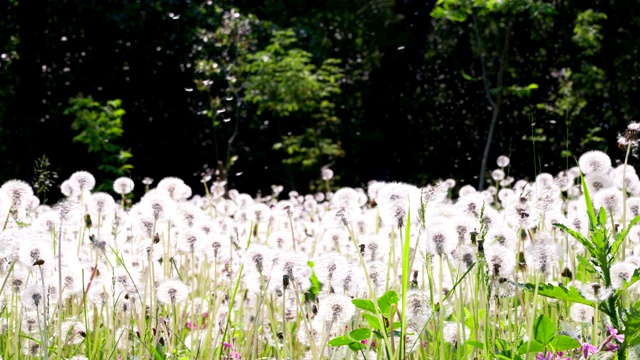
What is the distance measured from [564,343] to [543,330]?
0.06m

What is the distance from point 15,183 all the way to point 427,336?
4.46 ft

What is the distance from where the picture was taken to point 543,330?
5.35 ft

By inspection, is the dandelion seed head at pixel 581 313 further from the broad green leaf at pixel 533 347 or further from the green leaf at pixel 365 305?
the green leaf at pixel 365 305

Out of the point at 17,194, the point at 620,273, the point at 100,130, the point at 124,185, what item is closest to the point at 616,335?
the point at 620,273

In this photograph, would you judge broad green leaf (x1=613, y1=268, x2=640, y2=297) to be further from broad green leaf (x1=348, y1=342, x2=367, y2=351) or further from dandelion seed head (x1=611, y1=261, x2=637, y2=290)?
broad green leaf (x1=348, y1=342, x2=367, y2=351)

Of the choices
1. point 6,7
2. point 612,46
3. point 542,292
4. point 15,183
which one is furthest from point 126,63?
point 542,292

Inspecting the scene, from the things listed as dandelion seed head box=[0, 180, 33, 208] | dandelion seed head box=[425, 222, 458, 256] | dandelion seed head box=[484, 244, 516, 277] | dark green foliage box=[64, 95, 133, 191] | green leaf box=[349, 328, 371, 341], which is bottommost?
green leaf box=[349, 328, 371, 341]

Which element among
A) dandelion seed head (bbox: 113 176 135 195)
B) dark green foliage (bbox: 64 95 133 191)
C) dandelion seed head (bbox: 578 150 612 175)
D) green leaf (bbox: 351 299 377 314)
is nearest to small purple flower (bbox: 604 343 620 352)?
green leaf (bbox: 351 299 377 314)

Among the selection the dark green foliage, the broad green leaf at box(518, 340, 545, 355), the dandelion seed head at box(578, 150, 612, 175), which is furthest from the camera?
the dark green foliage

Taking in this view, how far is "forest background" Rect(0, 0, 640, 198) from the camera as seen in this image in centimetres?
1350

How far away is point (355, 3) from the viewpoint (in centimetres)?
1952

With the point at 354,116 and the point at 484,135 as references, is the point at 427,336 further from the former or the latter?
the point at 354,116

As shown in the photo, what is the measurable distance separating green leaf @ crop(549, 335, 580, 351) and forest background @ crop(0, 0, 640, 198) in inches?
422

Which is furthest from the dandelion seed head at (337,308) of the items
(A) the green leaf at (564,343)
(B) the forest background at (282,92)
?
(B) the forest background at (282,92)
